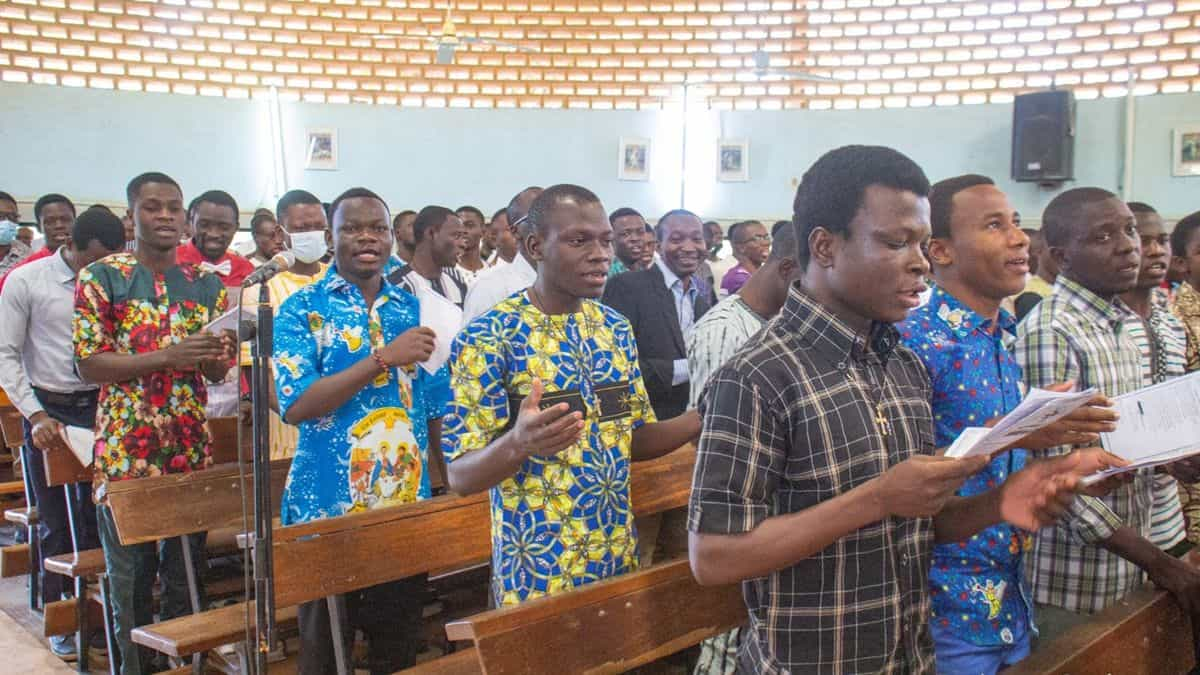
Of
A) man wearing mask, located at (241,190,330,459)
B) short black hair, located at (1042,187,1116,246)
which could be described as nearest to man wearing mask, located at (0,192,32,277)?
man wearing mask, located at (241,190,330,459)

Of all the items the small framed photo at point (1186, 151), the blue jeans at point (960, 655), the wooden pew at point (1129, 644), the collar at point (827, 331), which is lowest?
the wooden pew at point (1129, 644)

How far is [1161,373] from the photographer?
2.70 meters

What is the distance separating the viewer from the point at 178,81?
1227cm

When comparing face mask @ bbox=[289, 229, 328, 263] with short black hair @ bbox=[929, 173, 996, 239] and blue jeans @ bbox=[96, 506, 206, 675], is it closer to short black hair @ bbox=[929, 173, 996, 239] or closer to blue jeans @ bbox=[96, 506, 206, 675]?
blue jeans @ bbox=[96, 506, 206, 675]

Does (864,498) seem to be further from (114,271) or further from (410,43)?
(410,43)

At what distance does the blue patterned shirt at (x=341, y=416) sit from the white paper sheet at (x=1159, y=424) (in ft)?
5.81

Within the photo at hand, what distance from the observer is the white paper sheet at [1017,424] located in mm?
1361

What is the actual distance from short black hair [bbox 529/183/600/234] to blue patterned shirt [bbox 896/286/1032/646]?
2.55ft

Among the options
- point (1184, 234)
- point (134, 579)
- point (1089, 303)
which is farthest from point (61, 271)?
point (1184, 234)

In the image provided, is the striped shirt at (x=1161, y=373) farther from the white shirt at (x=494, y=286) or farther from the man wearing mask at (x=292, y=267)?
the man wearing mask at (x=292, y=267)

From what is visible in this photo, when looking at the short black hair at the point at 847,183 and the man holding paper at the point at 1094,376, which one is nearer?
the short black hair at the point at 847,183

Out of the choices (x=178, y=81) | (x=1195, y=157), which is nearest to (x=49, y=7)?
(x=178, y=81)

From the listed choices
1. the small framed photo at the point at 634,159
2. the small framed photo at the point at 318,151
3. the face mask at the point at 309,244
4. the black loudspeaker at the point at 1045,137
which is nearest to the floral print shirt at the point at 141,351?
the face mask at the point at 309,244

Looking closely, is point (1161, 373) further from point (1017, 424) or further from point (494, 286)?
point (494, 286)
